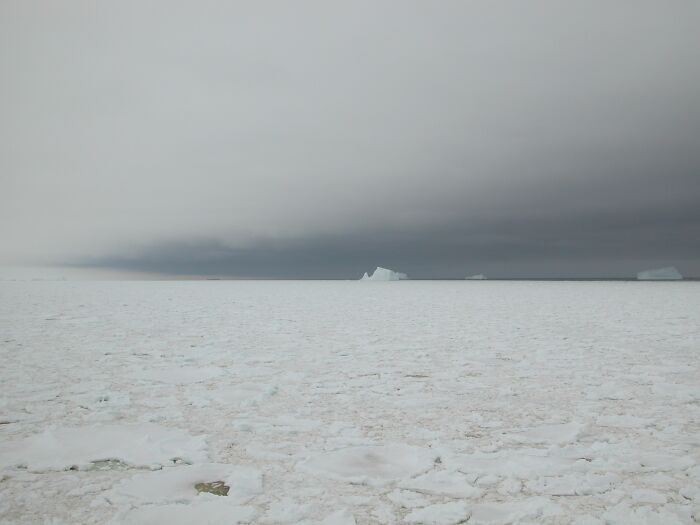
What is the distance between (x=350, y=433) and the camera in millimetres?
3029

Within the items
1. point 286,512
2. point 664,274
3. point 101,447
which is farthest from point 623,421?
point 664,274

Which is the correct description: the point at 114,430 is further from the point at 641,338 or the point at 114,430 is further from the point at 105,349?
the point at 641,338

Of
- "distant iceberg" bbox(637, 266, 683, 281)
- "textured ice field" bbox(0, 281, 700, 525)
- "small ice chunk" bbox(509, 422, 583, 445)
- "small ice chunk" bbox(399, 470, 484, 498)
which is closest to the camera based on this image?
"textured ice field" bbox(0, 281, 700, 525)

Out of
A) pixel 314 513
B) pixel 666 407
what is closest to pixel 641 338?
pixel 666 407

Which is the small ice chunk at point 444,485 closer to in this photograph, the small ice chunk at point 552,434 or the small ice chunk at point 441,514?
the small ice chunk at point 441,514

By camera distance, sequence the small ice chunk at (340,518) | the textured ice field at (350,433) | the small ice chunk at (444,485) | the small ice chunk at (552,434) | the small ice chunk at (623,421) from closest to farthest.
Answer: the small ice chunk at (340,518)
the textured ice field at (350,433)
the small ice chunk at (444,485)
the small ice chunk at (552,434)
the small ice chunk at (623,421)

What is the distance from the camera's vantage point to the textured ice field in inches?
81.3

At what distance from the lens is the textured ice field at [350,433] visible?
206 centimetres

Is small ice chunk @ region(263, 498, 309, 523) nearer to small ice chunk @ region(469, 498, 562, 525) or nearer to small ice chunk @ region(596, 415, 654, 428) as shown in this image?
small ice chunk @ region(469, 498, 562, 525)

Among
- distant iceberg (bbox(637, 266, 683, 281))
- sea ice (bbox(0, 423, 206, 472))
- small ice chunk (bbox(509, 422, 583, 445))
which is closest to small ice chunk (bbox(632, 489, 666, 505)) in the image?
small ice chunk (bbox(509, 422, 583, 445))

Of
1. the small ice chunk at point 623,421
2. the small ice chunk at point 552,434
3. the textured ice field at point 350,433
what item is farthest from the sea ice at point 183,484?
the small ice chunk at point 623,421

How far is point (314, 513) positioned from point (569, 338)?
650cm

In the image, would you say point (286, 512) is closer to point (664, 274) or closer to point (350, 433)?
point (350, 433)

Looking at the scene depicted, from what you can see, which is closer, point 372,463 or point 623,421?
point 372,463
